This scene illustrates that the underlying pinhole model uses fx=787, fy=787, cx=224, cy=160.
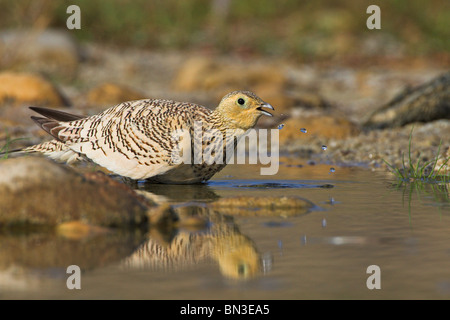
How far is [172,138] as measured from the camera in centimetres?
659

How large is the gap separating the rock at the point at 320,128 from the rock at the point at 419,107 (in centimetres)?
68

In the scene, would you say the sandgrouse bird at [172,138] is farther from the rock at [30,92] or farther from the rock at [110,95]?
the rock at [110,95]

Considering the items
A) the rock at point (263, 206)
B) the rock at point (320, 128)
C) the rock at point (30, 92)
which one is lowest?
the rock at point (263, 206)

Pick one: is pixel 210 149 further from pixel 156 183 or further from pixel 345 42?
pixel 345 42

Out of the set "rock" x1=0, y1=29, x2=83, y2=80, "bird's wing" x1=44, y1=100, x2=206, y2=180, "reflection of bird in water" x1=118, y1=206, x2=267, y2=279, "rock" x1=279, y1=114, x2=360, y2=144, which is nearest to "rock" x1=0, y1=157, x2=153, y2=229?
"reflection of bird in water" x1=118, y1=206, x2=267, y2=279

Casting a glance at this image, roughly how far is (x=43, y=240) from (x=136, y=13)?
17.3 meters

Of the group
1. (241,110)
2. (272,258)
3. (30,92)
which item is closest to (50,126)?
(241,110)

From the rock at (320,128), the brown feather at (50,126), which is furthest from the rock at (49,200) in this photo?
the rock at (320,128)

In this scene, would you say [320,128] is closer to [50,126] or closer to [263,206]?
[50,126]

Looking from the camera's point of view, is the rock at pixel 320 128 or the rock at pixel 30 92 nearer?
the rock at pixel 320 128

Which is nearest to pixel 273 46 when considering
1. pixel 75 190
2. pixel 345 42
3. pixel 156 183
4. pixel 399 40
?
pixel 345 42

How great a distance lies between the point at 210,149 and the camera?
21.7 ft

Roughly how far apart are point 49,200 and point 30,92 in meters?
7.50

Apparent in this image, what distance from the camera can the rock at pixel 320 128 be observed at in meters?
10.2
